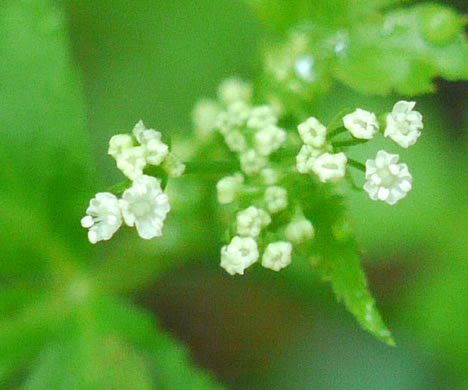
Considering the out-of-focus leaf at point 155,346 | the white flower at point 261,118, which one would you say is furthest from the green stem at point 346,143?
the out-of-focus leaf at point 155,346

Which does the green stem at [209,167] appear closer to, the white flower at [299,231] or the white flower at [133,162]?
the white flower at [133,162]

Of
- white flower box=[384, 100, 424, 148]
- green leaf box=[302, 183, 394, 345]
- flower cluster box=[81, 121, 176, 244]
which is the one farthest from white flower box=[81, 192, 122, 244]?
white flower box=[384, 100, 424, 148]

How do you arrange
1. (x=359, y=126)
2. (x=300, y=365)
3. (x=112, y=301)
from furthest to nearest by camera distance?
(x=300, y=365) < (x=112, y=301) < (x=359, y=126)

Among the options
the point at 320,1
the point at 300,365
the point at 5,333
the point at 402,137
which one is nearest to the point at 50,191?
the point at 5,333

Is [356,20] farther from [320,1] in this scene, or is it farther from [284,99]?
[284,99]

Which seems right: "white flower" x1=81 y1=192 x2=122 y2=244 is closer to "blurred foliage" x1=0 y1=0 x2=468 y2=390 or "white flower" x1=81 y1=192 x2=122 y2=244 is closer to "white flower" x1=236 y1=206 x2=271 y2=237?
"white flower" x1=236 y1=206 x2=271 y2=237

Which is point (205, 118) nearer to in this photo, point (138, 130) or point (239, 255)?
point (138, 130)
